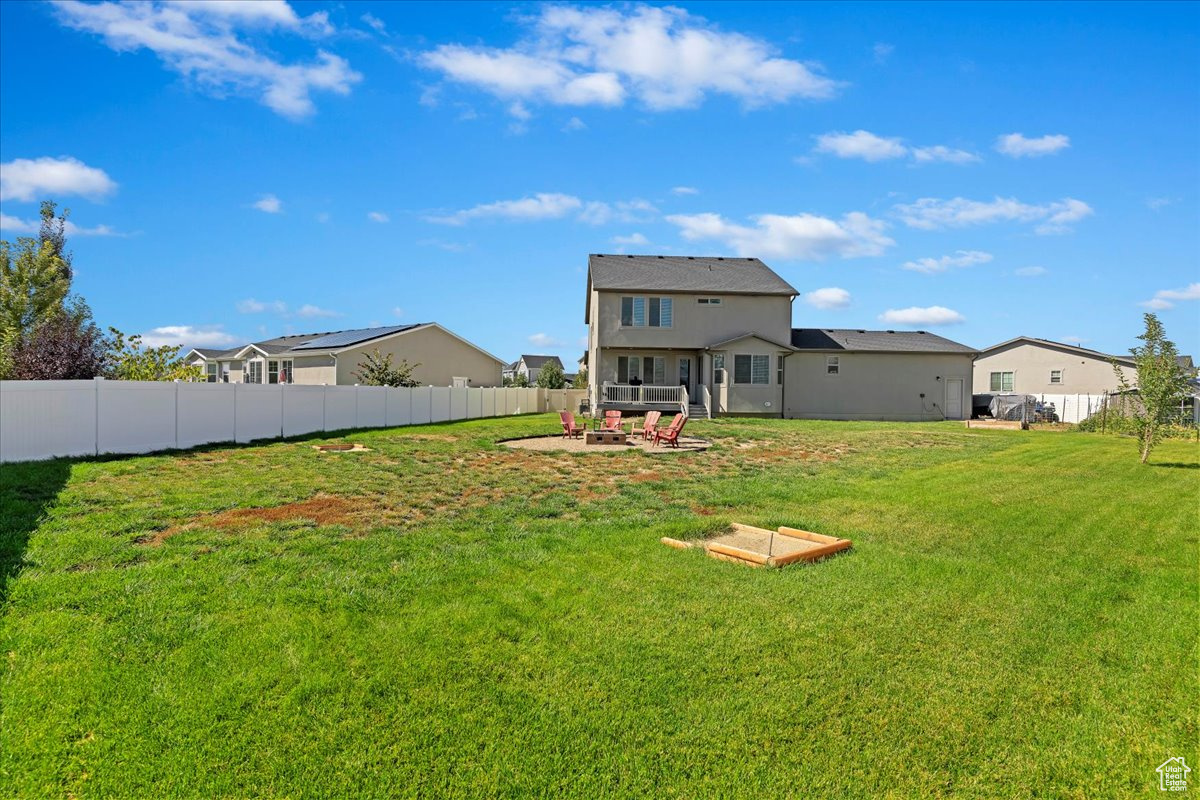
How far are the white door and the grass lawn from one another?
86.9ft

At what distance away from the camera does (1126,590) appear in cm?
690

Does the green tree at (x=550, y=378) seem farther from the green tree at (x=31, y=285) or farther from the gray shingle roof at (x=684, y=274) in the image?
the green tree at (x=31, y=285)

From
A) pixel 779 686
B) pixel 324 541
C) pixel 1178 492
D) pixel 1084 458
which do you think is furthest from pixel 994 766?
pixel 1084 458

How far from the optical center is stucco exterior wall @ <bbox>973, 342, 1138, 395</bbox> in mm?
36469

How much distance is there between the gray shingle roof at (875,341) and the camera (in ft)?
110

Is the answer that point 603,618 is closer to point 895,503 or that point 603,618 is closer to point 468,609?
point 468,609

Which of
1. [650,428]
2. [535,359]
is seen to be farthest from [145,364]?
[535,359]

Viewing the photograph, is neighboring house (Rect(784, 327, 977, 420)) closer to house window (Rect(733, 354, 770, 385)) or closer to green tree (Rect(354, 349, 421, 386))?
house window (Rect(733, 354, 770, 385))

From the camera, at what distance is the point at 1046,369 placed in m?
38.5

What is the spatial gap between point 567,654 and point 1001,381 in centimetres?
4257

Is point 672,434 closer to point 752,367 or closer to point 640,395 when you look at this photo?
point 640,395

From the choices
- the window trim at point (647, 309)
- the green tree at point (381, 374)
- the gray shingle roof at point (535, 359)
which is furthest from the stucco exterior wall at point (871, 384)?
the gray shingle roof at point (535, 359)

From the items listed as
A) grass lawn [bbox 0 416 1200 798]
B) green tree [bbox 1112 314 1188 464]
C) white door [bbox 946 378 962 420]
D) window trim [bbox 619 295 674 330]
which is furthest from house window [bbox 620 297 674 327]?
grass lawn [bbox 0 416 1200 798]

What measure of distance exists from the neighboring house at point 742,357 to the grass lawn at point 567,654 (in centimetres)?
2233
